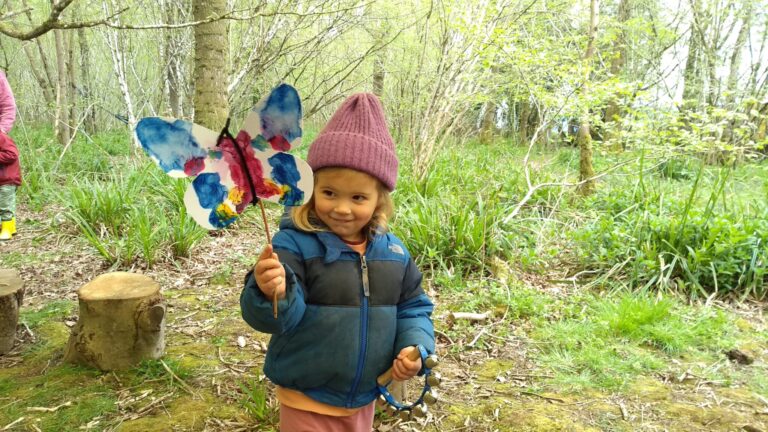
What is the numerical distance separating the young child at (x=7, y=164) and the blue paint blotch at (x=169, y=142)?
4.05 metres

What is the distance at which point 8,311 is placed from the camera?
258cm

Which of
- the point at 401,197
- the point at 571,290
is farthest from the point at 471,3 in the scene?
the point at 571,290

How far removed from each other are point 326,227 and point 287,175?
305 mm

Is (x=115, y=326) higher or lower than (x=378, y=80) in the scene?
lower

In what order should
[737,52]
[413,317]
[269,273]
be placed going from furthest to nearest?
[737,52] → [413,317] → [269,273]

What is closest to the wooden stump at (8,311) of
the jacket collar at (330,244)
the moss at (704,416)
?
the jacket collar at (330,244)

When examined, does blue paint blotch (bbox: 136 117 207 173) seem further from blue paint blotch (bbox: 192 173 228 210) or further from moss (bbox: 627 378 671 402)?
moss (bbox: 627 378 671 402)

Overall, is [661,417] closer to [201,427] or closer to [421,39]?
[201,427]

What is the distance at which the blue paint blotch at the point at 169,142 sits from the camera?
3.92 ft

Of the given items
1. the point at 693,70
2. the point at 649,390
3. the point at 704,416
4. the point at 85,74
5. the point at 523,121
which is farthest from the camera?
the point at 523,121

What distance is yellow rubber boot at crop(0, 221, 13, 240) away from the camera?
4.42 m

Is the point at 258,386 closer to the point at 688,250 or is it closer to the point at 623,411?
the point at 623,411

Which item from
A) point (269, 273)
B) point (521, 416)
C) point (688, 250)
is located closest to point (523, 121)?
point (688, 250)

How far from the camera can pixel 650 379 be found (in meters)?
2.61
